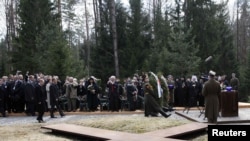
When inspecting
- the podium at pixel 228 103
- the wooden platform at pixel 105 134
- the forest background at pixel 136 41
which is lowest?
the wooden platform at pixel 105 134

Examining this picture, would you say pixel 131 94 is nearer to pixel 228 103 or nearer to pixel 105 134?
pixel 228 103

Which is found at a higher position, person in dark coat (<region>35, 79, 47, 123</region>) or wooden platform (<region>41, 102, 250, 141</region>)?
→ person in dark coat (<region>35, 79, 47, 123</region>)

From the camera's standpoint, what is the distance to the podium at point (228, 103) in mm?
14367

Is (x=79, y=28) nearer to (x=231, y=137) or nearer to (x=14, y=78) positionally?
(x=14, y=78)

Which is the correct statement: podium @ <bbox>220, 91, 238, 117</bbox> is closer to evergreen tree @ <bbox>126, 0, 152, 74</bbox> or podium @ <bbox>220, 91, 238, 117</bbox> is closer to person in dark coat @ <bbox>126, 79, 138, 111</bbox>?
person in dark coat @ <bbox>126, 79, 138, 111</bbox>

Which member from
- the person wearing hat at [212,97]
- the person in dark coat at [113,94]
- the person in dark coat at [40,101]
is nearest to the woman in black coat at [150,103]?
the person wearing hat at [212,97]

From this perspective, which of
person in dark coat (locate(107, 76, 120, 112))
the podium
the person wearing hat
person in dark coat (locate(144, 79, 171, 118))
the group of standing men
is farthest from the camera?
person in dark coat (locate(107, 76, 120, 112))

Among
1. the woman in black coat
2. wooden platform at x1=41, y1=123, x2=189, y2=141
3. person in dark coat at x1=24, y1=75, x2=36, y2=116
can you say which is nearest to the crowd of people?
person in dark coat at x1=24, y1=75, x2=36, y2=116

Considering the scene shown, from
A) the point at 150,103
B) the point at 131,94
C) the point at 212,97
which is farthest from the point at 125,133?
the point at 131,94

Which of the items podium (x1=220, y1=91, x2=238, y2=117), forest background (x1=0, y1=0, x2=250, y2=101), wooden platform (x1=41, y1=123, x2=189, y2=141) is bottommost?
wooden platform (x1=41, y1=123, x2=189, y2=141)

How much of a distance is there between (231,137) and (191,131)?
4102mm

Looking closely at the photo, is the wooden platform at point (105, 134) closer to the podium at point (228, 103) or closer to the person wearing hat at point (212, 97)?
the person wearing hat at point (212, 97)

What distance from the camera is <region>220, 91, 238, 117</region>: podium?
14.4 m

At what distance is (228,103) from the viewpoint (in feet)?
47.4
